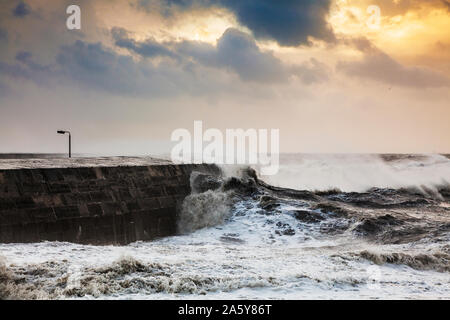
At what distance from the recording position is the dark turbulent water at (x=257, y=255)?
6.98m

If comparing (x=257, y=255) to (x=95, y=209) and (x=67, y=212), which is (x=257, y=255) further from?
(x=67, y=212)

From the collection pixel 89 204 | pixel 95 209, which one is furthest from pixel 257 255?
pixel 89 204

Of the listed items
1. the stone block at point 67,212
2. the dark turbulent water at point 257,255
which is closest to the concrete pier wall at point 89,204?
the stone block at point 67,212

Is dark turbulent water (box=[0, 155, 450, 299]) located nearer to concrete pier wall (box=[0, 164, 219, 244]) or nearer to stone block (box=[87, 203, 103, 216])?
concrete pier wall (box=[0, 164, 219, 244])

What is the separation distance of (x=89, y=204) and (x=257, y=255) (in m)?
3.78

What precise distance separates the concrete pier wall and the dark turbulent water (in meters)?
0.49

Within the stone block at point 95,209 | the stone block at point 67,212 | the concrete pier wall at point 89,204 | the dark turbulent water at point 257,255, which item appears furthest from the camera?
the stone block at point 95,209

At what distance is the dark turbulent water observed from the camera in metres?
6.98

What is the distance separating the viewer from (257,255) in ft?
31.2

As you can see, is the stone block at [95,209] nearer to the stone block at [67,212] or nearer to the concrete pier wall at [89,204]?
the concrete pier wall at [89,204]

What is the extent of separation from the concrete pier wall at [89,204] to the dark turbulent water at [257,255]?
19.5 inches

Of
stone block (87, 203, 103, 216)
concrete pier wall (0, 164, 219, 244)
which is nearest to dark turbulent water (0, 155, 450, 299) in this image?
concrete pier wall (0, 164, 219, 244)

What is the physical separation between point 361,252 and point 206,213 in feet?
16.4
